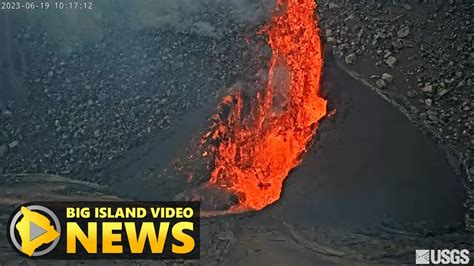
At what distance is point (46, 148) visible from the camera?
4715 millimetres

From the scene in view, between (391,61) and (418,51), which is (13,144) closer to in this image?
(391,61)

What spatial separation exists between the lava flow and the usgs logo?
1006 mm

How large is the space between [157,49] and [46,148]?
125cm

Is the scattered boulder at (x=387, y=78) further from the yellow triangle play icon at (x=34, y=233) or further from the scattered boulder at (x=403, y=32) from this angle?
the yellow triangle play icon at (x=34, y=233)

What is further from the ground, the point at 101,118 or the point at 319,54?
the point at 319,54

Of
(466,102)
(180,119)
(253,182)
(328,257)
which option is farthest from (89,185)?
(466,102)

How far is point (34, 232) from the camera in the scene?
384 cm

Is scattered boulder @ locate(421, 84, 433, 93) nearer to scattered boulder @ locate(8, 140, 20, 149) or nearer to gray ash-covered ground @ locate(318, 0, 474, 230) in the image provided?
gray ash-covered ground @ locate(318, 0, 474, 230)

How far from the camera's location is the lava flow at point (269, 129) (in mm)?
4297

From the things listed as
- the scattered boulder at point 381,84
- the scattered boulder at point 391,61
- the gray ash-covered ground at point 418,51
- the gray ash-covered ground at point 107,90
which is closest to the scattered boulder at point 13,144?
the gray ash-covered ground at point 107,90

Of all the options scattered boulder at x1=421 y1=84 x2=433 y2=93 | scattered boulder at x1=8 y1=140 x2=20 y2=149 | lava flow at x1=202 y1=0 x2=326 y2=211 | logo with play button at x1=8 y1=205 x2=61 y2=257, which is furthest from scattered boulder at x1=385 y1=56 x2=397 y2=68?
scattered boulder at x1=8 y1=140 x2=20 y2=149

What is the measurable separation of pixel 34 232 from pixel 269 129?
1.83 m

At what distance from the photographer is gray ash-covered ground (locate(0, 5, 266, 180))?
4680mm

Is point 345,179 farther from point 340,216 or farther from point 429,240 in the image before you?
point 429,240
